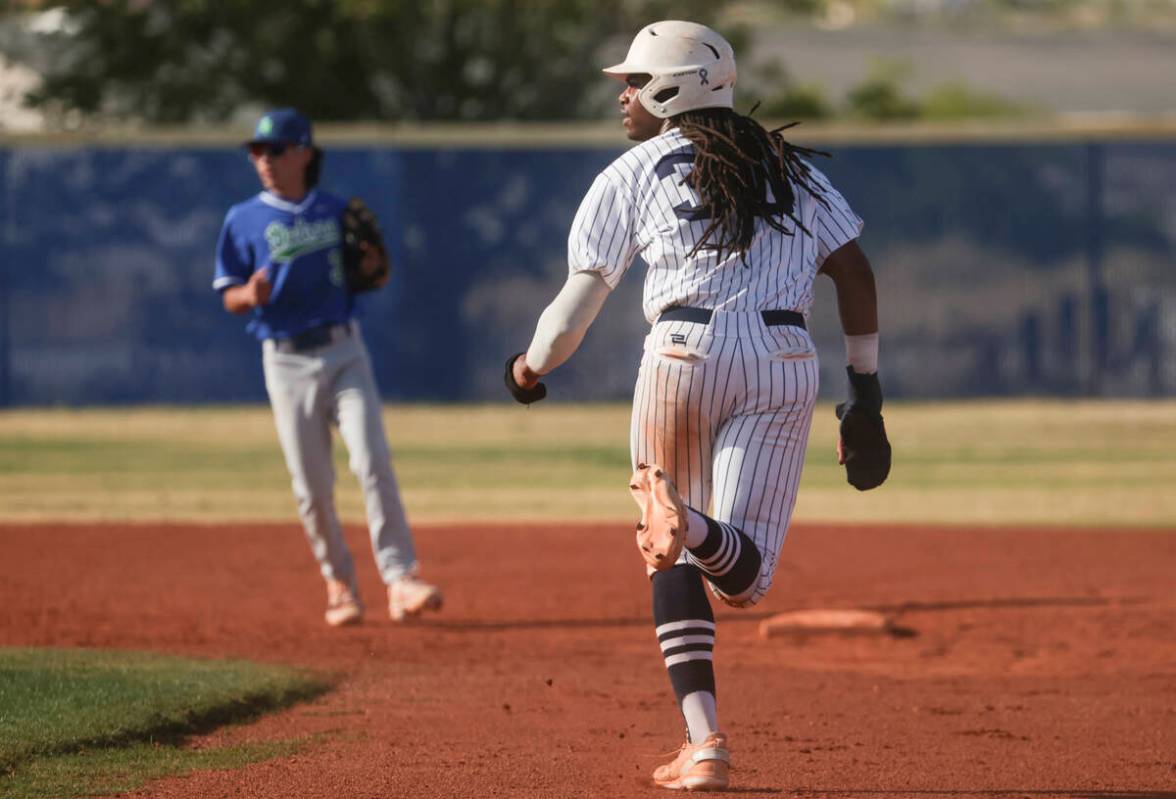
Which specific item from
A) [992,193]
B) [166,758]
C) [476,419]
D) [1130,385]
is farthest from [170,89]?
[166,758]

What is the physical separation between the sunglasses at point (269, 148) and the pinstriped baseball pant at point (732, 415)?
3703 millimetres

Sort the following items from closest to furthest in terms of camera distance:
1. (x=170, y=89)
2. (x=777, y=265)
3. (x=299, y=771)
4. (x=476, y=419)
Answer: (x=777, y=265), (x=299, y=771), (x=476, y=419), (x=170, y=89)

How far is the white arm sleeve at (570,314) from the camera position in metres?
4.62

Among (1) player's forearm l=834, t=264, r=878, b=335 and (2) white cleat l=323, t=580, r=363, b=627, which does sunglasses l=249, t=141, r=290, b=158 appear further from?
(1) player's forearm l=834, t=264, r=878, b=335

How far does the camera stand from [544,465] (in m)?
14.9

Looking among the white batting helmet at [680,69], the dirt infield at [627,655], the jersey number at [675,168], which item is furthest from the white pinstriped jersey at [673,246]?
the dirt infield at [627,655]

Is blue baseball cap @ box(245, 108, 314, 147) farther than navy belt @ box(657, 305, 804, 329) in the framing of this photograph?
Yes

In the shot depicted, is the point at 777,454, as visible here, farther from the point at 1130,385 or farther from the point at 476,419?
the point at 1130,385

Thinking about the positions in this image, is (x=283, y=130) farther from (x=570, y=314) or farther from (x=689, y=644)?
(x=689, y=644)

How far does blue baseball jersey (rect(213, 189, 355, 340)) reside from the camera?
794 cm

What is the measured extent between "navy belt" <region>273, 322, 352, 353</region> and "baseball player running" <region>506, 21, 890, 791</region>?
10.8 feet

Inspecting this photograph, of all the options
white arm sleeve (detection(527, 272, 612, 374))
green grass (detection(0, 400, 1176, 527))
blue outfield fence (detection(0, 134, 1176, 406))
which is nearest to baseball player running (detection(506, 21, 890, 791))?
white arm sleeve (detection(527, 272, 612, 374))

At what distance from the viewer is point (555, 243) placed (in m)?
19.2

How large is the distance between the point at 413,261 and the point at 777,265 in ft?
48.0
